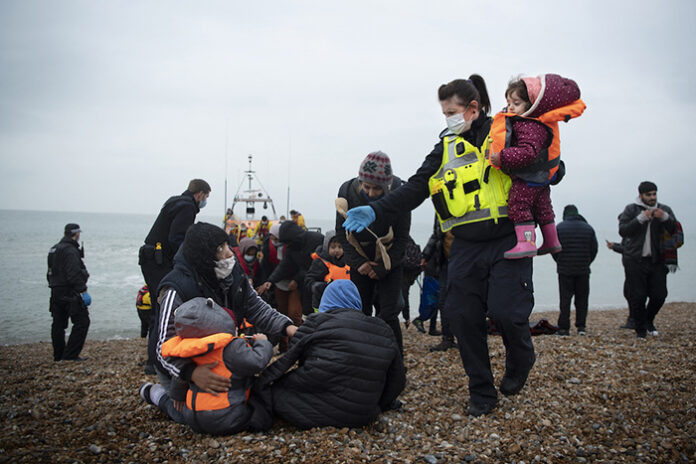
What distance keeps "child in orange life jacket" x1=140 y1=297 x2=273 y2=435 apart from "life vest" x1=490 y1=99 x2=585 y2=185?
1.99m

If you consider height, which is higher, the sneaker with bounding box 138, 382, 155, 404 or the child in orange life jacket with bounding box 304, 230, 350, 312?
the child in orange life jacket with bounding box 304, 230, 350, 312

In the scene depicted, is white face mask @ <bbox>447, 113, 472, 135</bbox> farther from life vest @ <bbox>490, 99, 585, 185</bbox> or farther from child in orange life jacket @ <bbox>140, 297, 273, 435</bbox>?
child in orange life jacket @ <bbox>140, 297, 273, 435</bbox>

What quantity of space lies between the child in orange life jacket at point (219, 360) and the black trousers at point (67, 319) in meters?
5.11

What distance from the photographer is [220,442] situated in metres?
2.67

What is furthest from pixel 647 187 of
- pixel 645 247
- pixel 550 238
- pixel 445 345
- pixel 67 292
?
pixel 67 292

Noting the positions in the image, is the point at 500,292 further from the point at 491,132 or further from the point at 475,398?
the point at 491,132

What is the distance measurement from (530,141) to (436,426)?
6.50 feet

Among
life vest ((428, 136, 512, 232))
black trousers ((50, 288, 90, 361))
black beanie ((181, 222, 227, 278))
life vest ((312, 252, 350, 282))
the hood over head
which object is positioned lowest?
black trousers ((50, 288, 90, 361))

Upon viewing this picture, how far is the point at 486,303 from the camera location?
3.14 m

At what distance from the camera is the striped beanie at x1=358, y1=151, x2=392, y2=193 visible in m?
4.17

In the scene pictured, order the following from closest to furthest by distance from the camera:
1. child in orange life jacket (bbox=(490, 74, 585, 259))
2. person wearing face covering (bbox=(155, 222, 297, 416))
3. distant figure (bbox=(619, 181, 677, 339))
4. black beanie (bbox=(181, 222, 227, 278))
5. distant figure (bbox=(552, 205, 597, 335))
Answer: person wearing face covering (bbox=(155, 222, 297, 416)) < child in orange life jacket (bbox=(490, 74, 585, 259)) < black beanie (bbox=(181, 222, 227, 278)) < distant figure (bbox=(619, 181, 677, 339)) < distant figure (bbox=(552, 205, 597, 335))

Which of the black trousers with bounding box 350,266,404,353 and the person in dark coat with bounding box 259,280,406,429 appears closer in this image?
the person in dark coat with bounding box 259,280,406,429

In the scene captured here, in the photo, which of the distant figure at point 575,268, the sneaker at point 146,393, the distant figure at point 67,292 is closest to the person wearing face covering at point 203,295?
the sneaker at point 146,393

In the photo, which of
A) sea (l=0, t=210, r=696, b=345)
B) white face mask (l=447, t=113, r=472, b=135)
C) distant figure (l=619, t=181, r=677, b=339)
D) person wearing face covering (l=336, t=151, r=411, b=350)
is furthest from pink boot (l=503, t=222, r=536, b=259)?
→ sea (l=0, t=210, r=696, b=345)
